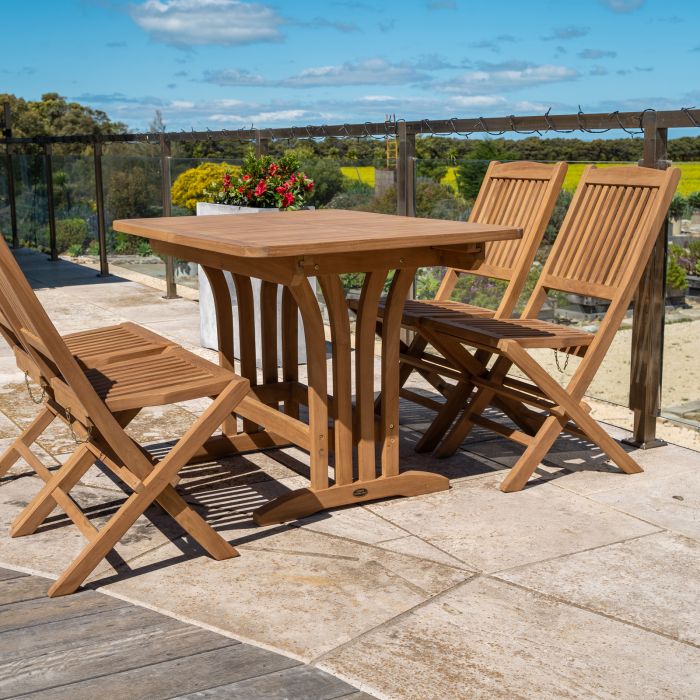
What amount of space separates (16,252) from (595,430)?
12464 millimetres

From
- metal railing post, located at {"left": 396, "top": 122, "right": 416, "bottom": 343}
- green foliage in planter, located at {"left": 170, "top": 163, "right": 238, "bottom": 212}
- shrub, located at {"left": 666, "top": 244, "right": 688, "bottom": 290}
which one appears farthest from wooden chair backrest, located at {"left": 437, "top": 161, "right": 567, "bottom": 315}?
green foliage in planter, located at {"left": 170, "top": 163, "right": 238, "bottom": 212}

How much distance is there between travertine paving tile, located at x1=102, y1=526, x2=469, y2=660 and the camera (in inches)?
126

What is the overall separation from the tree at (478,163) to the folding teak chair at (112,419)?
2.89 m

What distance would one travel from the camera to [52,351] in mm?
3393

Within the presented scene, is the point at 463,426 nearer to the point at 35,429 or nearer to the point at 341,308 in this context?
the point at 341,308

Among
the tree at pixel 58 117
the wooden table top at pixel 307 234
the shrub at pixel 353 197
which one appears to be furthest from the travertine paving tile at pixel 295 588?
the tree at pixel 58 117

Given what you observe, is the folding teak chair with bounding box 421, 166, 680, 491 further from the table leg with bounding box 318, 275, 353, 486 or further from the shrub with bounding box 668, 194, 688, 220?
the table leg with bounding box 318, 275, 353, 486

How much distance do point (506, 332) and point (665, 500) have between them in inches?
38.9

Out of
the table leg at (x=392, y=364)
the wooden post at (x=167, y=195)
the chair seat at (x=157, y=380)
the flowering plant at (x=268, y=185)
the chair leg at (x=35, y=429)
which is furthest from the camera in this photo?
the wooden post at (x=167, y=195)

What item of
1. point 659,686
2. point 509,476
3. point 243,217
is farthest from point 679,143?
point 659,686

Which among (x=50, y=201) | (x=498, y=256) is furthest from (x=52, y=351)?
(x=50, y=201)

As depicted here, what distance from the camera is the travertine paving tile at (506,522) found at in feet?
12.6

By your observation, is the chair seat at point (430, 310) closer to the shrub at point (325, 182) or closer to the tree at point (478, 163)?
the tree at point (478, 163)

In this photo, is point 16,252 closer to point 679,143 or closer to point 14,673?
point 679,143
